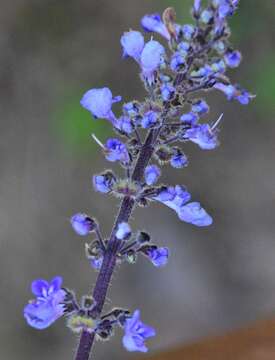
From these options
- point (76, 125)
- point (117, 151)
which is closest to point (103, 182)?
point (117, 151)

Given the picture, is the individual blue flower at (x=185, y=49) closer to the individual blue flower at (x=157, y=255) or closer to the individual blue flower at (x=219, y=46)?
the individual blue flower at (x=219, y=46)

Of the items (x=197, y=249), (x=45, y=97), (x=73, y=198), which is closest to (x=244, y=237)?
(x=197, y=249)

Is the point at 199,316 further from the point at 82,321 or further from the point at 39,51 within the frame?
the point at 82,321

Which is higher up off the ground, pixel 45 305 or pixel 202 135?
pixel 202 135

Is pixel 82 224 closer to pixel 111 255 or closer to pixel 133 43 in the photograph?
pixel 111 255

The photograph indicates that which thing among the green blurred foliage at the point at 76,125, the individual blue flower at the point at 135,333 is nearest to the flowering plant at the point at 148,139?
the individual blue flower at the point at 135,333

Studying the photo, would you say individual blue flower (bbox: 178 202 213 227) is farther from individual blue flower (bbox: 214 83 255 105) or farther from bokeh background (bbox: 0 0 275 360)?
bokeh background (bbox: 0 0 275 360)
